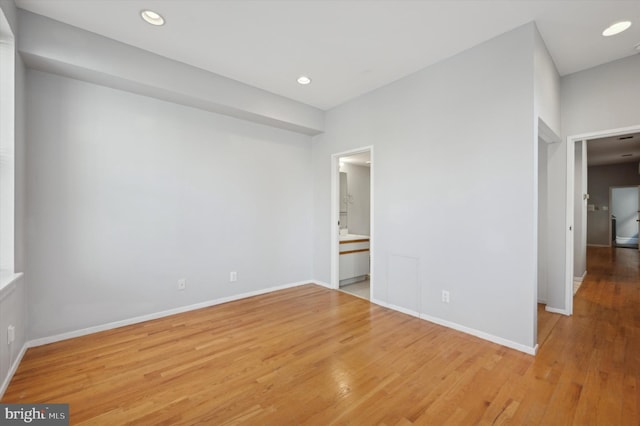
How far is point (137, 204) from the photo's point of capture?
3.10m

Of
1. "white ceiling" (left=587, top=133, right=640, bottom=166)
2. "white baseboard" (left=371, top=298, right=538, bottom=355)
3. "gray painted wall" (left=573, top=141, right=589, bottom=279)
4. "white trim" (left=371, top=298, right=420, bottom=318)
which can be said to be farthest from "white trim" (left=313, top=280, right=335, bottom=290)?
"white ceiling" (left=587, top=133, right=640, bottom=166)

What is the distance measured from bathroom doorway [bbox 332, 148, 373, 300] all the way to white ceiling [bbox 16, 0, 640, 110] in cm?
139

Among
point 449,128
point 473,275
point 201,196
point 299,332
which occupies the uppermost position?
point 449,128

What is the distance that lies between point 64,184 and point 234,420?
273 cm

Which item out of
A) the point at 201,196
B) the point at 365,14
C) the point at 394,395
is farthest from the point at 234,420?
the point at 365,14

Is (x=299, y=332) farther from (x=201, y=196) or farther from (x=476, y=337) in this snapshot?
(x=201, y=196)

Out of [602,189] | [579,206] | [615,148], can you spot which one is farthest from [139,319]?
[602,189]

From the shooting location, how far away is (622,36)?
101 inches

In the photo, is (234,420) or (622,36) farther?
(622,36)

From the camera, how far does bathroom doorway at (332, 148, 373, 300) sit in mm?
4496

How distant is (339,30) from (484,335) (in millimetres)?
3273

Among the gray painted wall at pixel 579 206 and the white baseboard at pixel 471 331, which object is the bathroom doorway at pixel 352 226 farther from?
the gray painted wall at pixel 579 206

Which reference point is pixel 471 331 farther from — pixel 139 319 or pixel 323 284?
pixel 139 319

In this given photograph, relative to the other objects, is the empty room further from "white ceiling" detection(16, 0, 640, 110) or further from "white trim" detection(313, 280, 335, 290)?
"white trim" detection(313, 280, 335, 290)
